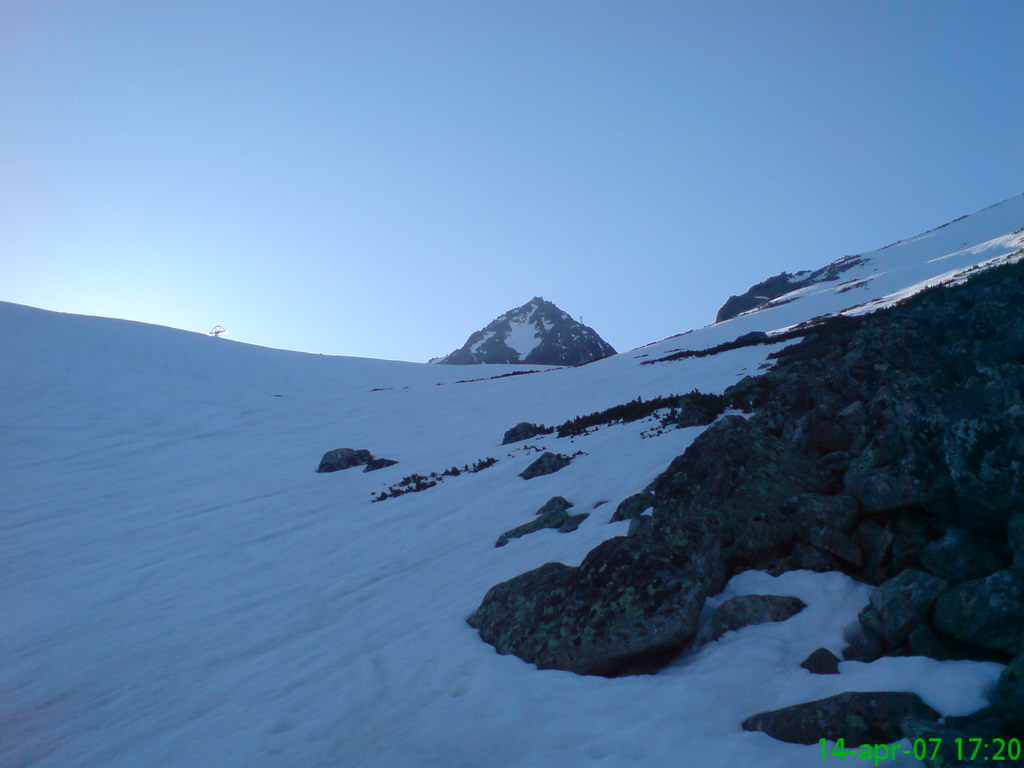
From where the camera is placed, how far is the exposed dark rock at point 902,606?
179 inches

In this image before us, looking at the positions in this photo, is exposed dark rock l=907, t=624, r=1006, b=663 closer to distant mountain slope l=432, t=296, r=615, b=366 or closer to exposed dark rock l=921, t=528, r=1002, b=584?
exposed dark rock l=921, t=528, r=1002, b=584

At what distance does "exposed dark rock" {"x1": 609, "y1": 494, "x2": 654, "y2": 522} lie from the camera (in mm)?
8477

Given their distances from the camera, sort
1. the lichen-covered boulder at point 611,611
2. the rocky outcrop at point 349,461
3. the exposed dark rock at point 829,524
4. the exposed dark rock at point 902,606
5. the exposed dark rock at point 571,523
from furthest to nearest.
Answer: the rocky outcrop at point 349,461
the exposed dark rock at point 571,523
the exposed dark rock at point 829,524
the lichen-covered boulder at point 611,611
the exposed dark rock at point 902,606

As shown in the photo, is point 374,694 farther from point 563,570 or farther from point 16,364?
point 16,364

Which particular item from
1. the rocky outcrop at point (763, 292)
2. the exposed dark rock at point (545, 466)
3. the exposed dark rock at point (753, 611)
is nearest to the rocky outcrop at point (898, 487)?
the exposed dark rock at point (753, 611)

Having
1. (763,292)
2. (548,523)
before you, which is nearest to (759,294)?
(763,292)

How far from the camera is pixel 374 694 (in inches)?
225

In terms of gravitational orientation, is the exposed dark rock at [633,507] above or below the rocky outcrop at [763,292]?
below

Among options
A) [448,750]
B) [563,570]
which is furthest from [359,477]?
[448,750]

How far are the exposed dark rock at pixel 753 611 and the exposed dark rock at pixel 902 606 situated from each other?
747 millimetres

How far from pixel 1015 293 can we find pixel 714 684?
5568 mm

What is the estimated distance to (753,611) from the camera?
558cm

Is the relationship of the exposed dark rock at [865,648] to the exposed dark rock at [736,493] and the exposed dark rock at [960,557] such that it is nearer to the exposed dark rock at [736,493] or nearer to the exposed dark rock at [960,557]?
the exposed dark rock at [960,557]

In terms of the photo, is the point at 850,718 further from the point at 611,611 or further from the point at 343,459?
the point at 343,459
